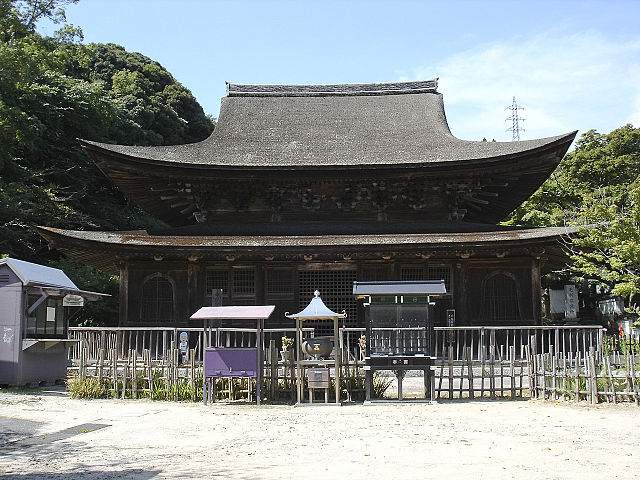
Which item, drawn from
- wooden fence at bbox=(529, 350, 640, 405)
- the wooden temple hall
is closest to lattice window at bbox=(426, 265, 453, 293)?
the wooden temple hall

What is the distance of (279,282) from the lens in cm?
1872

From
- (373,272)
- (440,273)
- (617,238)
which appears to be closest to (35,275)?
(373,272)

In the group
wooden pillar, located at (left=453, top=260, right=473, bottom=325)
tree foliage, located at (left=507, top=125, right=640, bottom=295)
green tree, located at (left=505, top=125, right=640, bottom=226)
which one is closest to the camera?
wooden pillar, located at (left=453, top=260, right=473, bottom=325)

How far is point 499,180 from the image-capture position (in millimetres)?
19109

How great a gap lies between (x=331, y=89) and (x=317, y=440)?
20239 millimetres

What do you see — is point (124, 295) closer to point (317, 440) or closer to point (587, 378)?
point (317, 440)

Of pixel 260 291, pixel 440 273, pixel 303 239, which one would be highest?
pixel 303 239

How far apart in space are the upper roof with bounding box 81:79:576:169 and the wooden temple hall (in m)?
0.10

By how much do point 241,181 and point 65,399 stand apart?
8.14 meters

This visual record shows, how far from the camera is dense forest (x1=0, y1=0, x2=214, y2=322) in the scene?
27094 millimetres

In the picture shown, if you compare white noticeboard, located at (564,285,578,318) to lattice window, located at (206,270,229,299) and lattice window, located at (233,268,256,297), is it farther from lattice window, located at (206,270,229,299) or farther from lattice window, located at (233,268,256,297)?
lattice window, located at (206,270,229,299)

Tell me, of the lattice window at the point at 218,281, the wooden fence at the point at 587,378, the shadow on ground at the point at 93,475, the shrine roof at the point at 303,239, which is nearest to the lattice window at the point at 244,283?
the lattice window at the point at 218,281

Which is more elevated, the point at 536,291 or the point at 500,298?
the point at 536,291

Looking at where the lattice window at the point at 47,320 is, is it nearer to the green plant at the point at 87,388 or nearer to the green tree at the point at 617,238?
the green plant at the point at 87,388
